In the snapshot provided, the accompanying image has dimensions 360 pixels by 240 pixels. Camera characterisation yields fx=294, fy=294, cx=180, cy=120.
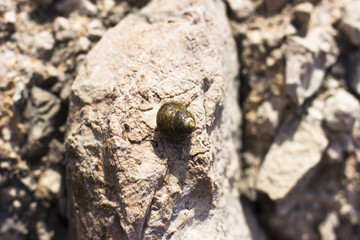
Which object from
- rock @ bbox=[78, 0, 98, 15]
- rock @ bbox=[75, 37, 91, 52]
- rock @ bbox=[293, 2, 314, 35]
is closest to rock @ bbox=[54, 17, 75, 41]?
rock @ bbox=[75, 37, 91, 52]

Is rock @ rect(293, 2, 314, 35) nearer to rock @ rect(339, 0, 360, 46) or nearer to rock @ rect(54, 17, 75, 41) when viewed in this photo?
rock @ rect(339, 0, 360, 46)

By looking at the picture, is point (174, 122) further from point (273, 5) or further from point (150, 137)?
point (273, 5)

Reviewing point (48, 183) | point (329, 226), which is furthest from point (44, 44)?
point (329, 226)

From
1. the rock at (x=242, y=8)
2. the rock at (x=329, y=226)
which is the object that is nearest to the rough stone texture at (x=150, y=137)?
the rock at (x=242, y=8)

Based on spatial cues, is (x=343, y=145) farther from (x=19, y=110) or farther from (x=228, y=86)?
(x=19, y=110)

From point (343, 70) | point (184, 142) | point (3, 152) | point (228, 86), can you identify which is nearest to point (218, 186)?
point (184, 142)

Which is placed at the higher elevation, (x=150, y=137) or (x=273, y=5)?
(x=273, y=5)
